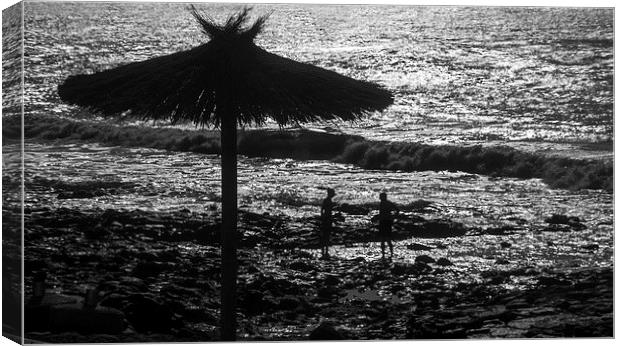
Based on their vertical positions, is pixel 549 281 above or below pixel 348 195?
below

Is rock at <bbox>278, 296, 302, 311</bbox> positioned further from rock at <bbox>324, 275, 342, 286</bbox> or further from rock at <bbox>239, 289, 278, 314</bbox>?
rock at <bbox>324, 275, 342, 286</bbox>

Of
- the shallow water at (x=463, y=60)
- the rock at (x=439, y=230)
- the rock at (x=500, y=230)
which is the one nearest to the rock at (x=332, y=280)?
the rock at (x=439, y=230)

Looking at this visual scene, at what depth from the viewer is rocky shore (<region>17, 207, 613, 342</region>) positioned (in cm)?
1094

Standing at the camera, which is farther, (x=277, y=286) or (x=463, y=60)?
(x=463, y=60)

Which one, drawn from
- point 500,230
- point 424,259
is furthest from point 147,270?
point 500,230

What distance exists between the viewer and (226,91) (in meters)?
11.0

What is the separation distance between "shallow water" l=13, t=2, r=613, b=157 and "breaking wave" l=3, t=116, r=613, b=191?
10cm

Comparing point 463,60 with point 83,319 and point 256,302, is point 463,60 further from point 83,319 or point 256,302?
point 83,319

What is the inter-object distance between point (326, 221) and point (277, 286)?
67 cm

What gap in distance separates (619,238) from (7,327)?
5.07m

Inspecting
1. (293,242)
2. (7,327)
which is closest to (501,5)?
(293,242)

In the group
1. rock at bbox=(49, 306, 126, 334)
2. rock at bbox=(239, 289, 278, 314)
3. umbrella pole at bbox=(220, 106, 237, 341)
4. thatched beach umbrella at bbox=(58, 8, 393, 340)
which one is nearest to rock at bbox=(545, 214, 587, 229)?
thatched beach umbrella at bbox=(58, 8, 393, 340)

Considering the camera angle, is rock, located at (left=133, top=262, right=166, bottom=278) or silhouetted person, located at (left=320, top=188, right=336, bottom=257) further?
silhouetted person, located at (left=320, top=188, right=336, bottom=257)

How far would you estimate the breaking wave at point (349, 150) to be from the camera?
1115cm
